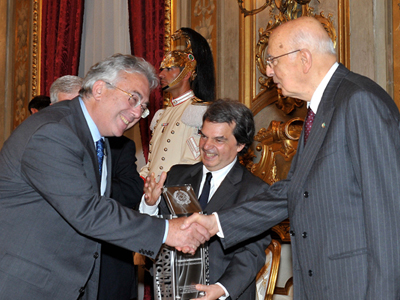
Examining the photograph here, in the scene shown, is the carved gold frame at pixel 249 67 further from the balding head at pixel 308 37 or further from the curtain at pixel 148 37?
the balding head at pixel 308 37

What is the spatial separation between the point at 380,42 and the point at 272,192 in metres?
1.68

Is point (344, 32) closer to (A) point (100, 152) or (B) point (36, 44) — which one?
(A) point (100, 152)

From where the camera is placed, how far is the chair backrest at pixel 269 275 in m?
2.99

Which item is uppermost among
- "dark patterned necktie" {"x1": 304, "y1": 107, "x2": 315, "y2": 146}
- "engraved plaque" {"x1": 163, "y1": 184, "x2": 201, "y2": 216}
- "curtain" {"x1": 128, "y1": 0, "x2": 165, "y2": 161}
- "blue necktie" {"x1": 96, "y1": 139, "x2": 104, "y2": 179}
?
"curtain" {"x1": 128, "y1": 0, "x2": 165, "y2": 161}

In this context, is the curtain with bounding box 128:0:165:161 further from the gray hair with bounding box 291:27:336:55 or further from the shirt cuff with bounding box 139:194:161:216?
the gray hair with bounding box 291:27:336:55

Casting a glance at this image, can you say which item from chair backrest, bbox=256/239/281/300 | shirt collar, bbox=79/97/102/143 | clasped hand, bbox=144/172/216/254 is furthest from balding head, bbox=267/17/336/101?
chair backrest, bbox=256/239/281/300

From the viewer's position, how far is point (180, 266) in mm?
2344

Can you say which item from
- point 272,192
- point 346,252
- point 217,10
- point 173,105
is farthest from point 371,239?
point 217,10

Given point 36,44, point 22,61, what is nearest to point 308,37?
point 36,44

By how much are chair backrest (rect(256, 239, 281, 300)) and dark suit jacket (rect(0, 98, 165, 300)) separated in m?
0.97

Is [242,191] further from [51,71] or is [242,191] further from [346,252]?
[51,71]

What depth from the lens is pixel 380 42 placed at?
362 centimetres

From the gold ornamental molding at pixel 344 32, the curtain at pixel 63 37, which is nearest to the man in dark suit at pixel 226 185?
the gold ornamental molding at pixel 344 32

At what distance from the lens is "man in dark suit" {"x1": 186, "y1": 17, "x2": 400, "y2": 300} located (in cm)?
175
